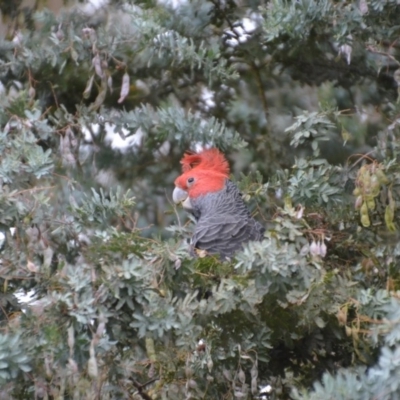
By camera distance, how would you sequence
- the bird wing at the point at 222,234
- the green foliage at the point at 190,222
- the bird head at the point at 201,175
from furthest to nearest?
the bird head at the point at 201,175
the bird wing at the point at 222,234
the green foliage at the point at 190,222

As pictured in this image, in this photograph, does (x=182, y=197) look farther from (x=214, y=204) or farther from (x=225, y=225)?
(x=225, y=225)

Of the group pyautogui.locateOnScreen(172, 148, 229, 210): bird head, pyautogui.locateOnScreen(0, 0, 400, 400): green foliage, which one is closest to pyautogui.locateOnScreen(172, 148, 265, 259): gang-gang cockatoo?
pyautogui.locateOnScreen(172, 148, 229, 210): bird head

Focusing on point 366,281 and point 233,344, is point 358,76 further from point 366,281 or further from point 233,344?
point 233,344

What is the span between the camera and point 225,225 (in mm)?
2807

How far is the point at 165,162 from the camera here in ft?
10.9

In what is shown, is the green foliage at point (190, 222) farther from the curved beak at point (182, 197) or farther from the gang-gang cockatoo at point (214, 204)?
the curved beak at point (182, 197)

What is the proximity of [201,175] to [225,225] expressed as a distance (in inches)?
11.2

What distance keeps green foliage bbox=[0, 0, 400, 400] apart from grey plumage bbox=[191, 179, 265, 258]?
9 cm

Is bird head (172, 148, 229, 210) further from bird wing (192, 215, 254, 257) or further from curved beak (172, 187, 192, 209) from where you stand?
bird wing (192, 215, 254, 257)

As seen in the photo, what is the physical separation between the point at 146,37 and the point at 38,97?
64 cm

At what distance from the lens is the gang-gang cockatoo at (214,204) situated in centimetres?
274

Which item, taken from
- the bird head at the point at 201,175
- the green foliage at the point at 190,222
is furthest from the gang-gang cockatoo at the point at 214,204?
the green foliage at the point at 190,222

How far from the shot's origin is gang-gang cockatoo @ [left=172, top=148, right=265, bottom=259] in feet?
8.98

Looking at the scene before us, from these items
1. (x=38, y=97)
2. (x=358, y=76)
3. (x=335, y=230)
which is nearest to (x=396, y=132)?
(x=335, y=230)
